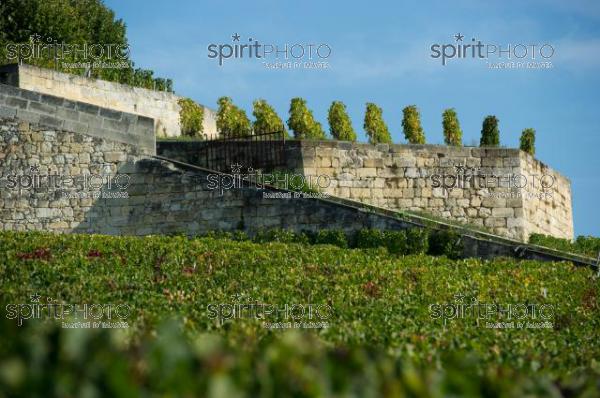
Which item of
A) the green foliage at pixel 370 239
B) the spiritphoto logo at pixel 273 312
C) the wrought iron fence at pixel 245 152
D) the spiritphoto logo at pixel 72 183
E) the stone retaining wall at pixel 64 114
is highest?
the stone retaining wall at pixel 64 114

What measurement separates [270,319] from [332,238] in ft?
24.1

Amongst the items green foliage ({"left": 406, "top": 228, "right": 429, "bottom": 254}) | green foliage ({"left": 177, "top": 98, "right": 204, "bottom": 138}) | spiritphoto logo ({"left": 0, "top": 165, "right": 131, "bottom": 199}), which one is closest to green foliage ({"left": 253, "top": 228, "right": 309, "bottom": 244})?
green foliage ({"left": 406, "top": 228, "right": 429, "bottom": 254})

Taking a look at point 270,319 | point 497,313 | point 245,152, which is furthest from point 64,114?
point 497,313

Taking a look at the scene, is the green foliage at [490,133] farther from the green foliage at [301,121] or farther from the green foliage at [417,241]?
the green foliage at [417,241]

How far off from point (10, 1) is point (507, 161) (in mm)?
14867

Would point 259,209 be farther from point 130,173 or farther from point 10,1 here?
point 10,1

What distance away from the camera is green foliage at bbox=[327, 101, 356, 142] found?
2816 centimetres

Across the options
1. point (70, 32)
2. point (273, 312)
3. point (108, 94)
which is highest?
point (70, 32)

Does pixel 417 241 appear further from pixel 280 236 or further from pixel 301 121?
pixel 301 121

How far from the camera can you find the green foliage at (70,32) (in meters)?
28.9

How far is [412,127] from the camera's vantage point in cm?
2803

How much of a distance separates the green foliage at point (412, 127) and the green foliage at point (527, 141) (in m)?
2.43

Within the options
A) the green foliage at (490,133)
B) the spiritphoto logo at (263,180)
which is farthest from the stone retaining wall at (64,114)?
the green foliage at (490,133)

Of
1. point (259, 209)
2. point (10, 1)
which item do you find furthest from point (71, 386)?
point (10, 1)
